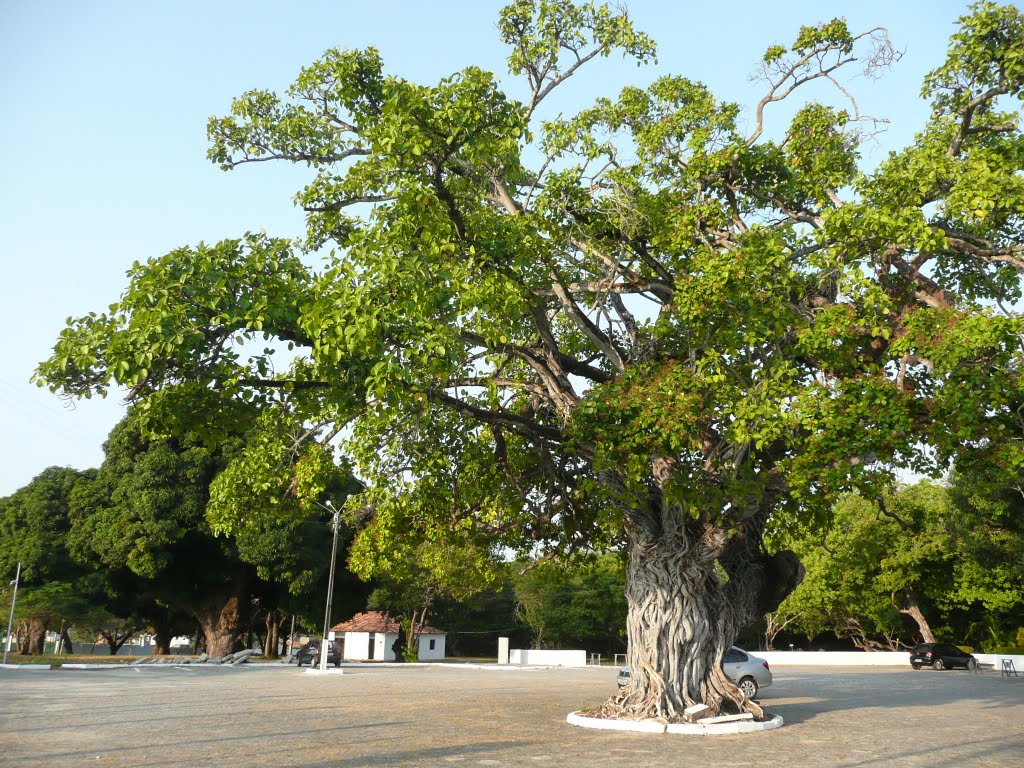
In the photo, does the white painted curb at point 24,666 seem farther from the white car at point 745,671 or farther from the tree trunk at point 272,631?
the white car at point 745,671

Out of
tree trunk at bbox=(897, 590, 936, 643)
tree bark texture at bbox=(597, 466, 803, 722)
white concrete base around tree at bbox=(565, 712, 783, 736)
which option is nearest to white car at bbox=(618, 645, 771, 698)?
tree bark texture at bbox=(597, 466, 803, 722)

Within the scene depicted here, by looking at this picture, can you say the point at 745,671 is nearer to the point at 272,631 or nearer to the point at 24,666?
the point at 24,666

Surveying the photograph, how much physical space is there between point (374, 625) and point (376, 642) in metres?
1.64

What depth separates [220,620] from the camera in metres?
42.5

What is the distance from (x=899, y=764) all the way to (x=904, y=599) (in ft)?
138

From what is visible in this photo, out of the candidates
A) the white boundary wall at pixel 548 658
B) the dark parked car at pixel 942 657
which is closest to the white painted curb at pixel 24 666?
the white boundary wall at pixel 548 658

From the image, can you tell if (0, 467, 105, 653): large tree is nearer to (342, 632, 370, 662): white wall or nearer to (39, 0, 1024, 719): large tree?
(342, 632, 370, 662): white wall

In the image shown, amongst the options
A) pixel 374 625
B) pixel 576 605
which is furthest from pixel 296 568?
pixel 576 605

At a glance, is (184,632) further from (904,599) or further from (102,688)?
(904,599)

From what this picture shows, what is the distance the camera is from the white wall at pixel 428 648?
176 feet

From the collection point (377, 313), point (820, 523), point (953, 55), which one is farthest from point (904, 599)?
point (377, 313)

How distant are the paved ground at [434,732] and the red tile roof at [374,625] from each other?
111 ft

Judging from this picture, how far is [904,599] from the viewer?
155 feet

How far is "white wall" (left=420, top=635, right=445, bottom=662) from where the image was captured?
53688mm
